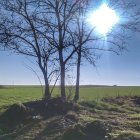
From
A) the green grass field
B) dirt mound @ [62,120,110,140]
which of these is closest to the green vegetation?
dirt mound @ [62,120,110,140]

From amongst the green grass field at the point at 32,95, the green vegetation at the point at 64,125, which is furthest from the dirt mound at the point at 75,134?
the green grass field at the point at 32,95

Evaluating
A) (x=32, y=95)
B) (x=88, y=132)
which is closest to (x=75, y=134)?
(x=88, y=132)

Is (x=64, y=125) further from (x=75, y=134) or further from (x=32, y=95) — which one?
(x=32, y=95)

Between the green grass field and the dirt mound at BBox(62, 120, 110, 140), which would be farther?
the green grass field

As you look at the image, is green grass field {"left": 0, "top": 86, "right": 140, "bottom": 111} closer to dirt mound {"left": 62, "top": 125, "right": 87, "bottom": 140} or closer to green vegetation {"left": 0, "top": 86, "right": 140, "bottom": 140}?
green vegetation {"left": 0, "top": 86, "right": 140, "bottom": 140}

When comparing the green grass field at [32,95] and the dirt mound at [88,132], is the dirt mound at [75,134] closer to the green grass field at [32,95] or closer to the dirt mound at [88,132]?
the dirt mound at [88,132]

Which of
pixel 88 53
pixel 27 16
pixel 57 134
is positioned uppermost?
pixel 27 16

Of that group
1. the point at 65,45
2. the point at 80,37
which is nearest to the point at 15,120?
the point at 65,45

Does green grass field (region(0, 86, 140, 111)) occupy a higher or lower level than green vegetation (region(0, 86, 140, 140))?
higher

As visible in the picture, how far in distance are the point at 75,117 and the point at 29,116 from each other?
2.26 m

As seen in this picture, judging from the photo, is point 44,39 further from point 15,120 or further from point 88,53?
point 15,120

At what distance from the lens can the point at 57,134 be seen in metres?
15.9

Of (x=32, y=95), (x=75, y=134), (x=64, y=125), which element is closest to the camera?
(x=75, y=134)

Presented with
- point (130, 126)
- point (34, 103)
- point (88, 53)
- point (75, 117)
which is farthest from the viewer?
point (88, 53)
